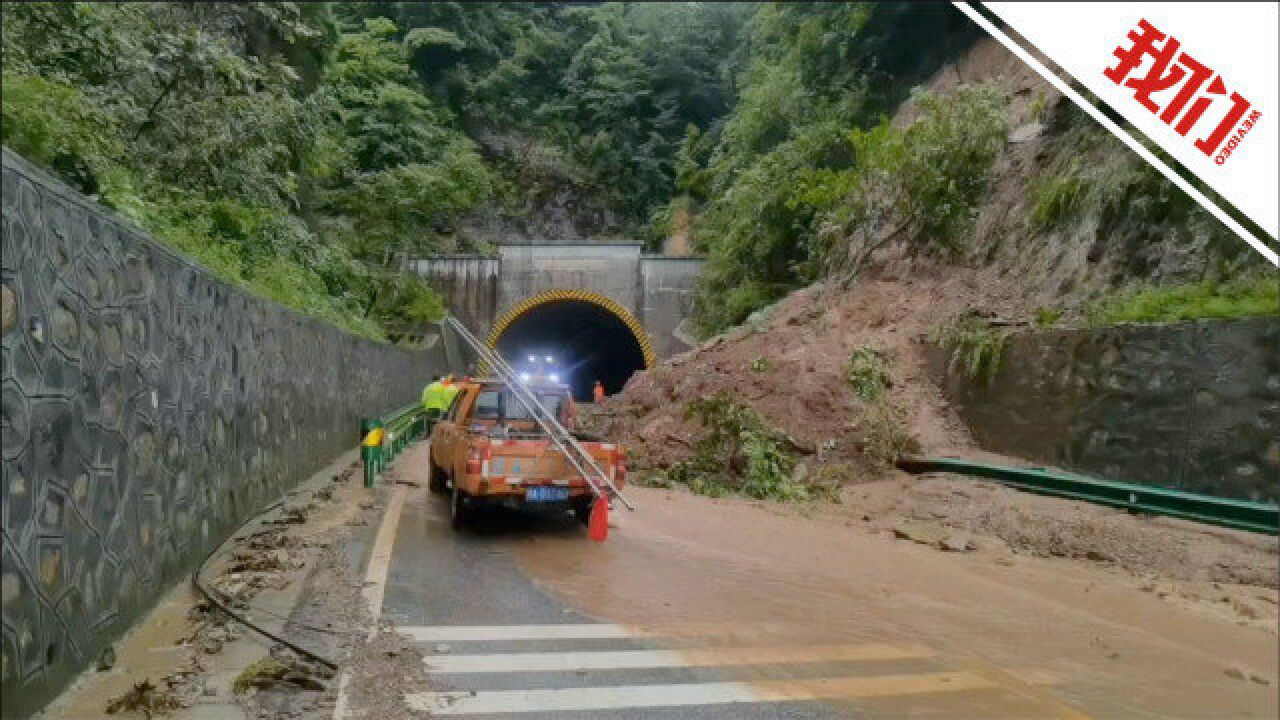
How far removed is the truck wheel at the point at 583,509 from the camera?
10.1 meters

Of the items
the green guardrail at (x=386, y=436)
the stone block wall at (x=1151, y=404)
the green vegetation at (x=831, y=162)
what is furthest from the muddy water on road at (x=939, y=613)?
the green vegetation at (x=831, y=162)

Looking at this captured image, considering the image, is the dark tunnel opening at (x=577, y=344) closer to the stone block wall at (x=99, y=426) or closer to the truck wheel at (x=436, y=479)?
the truck wheel at (x=436, y=479)

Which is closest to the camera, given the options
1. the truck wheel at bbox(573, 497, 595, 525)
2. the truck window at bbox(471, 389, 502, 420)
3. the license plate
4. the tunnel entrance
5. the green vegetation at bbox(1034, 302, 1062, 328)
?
the license plate

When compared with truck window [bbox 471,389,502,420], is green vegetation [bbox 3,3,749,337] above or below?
above

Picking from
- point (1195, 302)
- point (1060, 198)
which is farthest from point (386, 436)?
point (1060, 198)

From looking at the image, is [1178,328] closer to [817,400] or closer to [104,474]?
[817,400]

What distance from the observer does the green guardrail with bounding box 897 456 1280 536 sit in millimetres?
8750

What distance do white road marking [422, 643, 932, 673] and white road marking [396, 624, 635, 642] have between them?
1.22ft

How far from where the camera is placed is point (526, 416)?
11.2 meters

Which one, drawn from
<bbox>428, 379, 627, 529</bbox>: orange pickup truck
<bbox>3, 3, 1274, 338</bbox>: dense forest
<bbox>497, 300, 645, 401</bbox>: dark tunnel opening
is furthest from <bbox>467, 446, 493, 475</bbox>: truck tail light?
<bbox>497, 300, 645, 401</bbox>: dark tunnel opening

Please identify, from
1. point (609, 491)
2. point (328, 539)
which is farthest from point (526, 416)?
point (328, 539)

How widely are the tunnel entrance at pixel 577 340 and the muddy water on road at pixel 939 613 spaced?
75.4 ft

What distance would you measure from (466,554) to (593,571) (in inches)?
57.0

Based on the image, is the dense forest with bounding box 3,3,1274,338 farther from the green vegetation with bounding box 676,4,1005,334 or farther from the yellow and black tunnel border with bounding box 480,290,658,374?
the yellow and black tunnel border with bounding box 480,290,658,374
